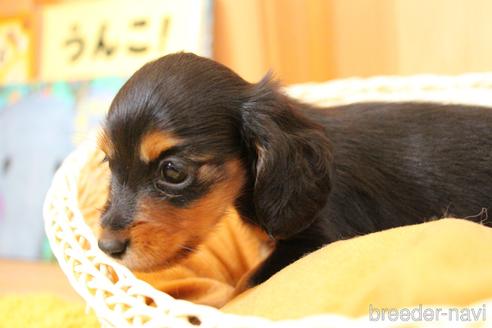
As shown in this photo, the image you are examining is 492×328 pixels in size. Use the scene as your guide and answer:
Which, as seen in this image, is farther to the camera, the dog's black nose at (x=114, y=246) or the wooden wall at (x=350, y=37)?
the wooden wall at (x=350, y=37)

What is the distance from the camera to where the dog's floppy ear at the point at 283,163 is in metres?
1.09

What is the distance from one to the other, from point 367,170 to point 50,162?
61.7 inches

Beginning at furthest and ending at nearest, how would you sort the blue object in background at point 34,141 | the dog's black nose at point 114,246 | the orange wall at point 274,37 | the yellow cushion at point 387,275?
the blue object in background at point 34,141 < the orange wall at point 274,37 < the dog's black nose at point 114,246 < the yellow cushion at point 387,275

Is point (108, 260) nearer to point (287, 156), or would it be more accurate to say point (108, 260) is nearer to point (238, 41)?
point (287, 156)

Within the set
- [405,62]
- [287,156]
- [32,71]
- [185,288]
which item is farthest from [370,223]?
[32,71]

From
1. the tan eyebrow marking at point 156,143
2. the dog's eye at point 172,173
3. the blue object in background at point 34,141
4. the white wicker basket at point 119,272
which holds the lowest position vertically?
the blue object in background at point 34,141

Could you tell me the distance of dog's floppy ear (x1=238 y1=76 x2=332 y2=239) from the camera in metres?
1.09

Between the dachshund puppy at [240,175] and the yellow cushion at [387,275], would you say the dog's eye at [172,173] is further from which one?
the yellow cushion at [387,275]

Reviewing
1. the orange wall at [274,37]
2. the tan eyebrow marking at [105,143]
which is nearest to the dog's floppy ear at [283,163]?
the tan eyebrow marking at [105,143]

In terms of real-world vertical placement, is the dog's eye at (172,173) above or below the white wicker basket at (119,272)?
above

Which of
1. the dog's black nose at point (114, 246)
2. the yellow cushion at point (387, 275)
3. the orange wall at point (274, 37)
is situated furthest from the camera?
the orange wall at point (274, 37)

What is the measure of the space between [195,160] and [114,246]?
21 centimetres

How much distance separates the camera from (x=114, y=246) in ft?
3.33

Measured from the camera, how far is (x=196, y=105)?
1.08 metres
